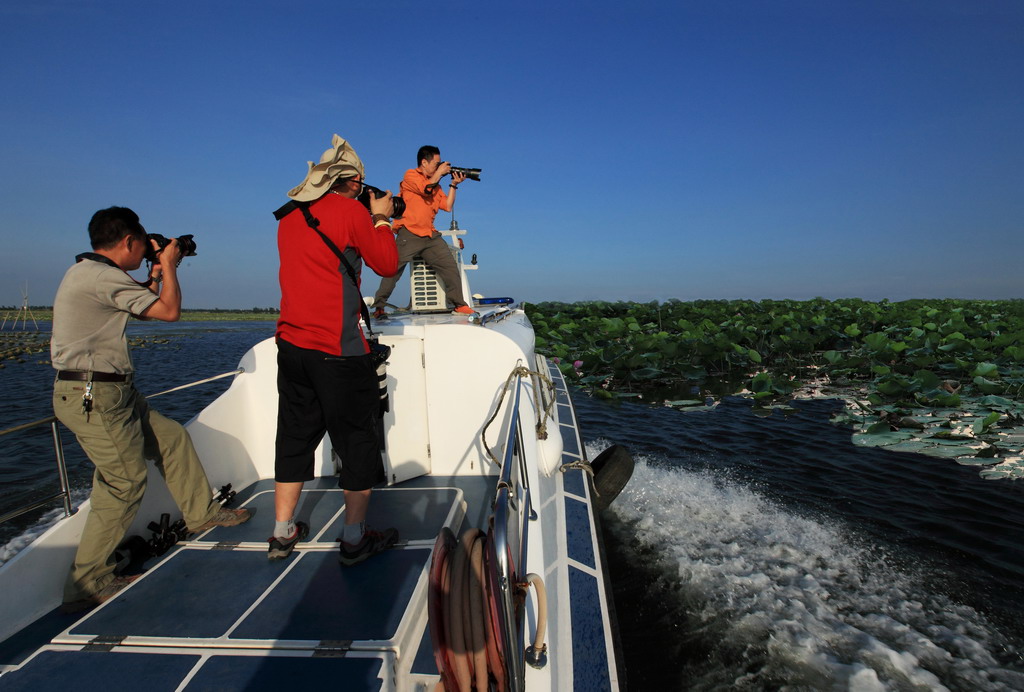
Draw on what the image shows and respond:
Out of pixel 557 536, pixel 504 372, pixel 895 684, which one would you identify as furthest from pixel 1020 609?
pixel 504 372

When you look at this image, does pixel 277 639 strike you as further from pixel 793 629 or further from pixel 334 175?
pixel 793 629

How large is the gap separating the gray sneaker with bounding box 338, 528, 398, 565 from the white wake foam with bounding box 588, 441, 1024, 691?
78.3 inches

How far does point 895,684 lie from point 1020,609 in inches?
60.7

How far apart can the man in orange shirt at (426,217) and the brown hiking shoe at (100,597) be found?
113 inches

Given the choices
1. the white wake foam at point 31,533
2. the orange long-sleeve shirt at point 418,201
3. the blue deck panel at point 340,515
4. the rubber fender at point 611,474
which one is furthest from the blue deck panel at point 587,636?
the white wake foam at point 31,533

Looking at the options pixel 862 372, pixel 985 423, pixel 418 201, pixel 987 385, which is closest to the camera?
pixel 418 201

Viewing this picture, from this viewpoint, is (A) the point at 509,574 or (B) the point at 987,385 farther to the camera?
(B) the point at 987,385

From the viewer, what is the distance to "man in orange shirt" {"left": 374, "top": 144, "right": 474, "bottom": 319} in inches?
201

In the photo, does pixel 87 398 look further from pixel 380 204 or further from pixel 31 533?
pixel 31 533

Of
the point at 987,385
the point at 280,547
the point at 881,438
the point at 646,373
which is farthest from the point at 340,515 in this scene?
the point at 987,385

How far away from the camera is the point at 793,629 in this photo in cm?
327

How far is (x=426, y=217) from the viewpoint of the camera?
5.26m

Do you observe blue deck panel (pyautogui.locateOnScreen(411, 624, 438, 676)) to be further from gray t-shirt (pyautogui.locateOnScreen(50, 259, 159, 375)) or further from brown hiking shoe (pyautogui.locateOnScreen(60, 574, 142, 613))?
gray t-shirt (pyautogui.locateOnScreen(50, 259, 159, 375))

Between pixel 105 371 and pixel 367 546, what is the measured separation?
1.50 metres
